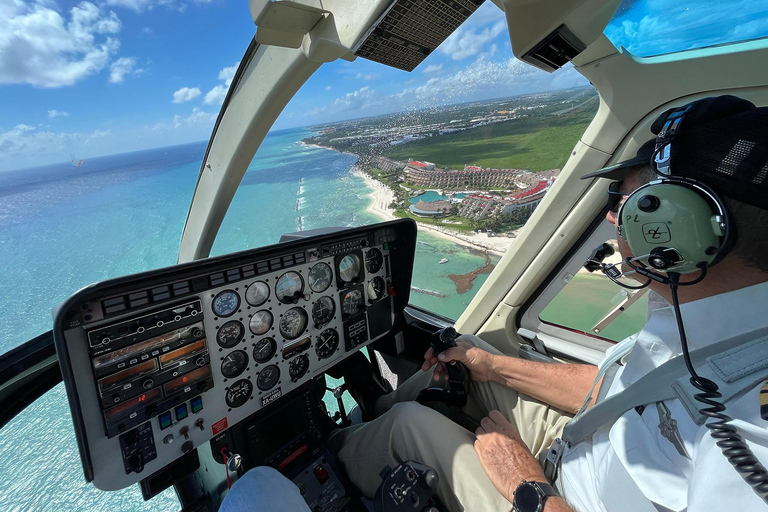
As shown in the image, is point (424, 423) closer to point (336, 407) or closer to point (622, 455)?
point (622, 455)

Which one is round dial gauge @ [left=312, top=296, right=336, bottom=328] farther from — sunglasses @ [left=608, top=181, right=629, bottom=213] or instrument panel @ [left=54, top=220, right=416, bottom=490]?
sunglasses @ [left=608, top=181, right=629, bottom=213]

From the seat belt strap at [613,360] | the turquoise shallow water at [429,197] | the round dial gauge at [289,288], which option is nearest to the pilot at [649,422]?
the seat belt strap at [613,360]

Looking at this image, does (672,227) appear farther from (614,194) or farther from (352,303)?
(352,303)

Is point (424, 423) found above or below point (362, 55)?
below

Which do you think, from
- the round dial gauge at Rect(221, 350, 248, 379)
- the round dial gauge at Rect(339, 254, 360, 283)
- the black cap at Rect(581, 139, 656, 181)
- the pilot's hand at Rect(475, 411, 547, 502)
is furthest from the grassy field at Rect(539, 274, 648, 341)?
the round dial gauge at Rect(221, 350, 248, 379)

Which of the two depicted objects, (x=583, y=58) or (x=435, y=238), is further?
(x=435, y=238)

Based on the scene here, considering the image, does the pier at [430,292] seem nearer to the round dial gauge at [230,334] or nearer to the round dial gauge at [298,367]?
the round dial gauge at [298,367]

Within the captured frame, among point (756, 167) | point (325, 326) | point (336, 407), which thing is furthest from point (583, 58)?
point (336, 407)
